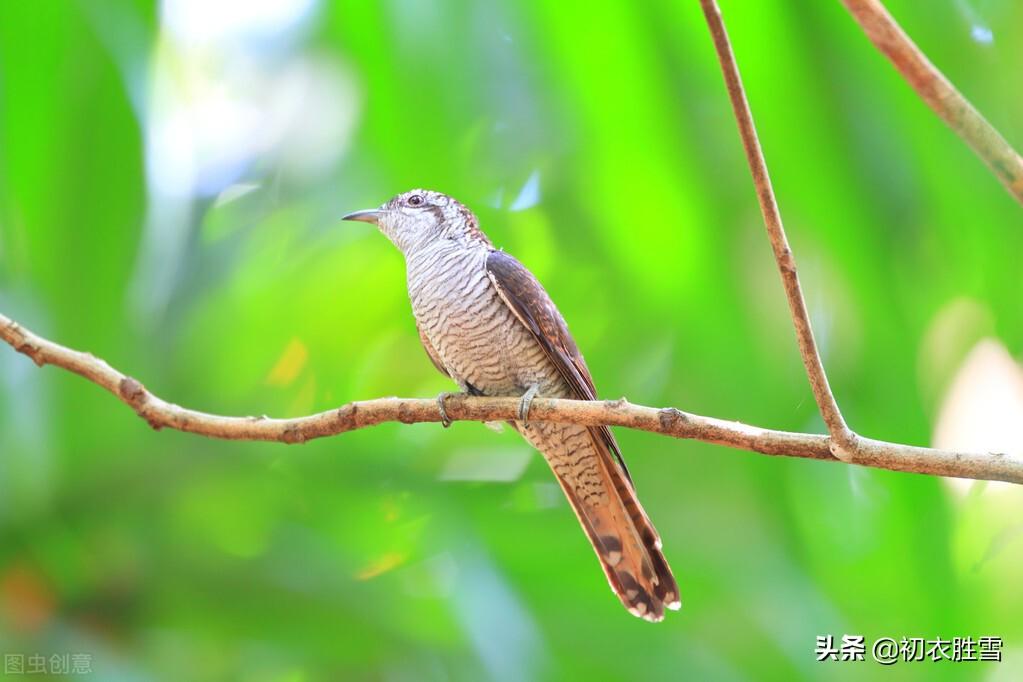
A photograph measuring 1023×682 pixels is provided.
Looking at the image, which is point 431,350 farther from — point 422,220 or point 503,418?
point 503,418

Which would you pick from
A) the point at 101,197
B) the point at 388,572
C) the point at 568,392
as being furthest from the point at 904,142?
the point at 101,197

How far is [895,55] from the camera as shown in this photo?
54.6 inches

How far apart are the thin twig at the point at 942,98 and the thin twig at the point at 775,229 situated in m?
0.25

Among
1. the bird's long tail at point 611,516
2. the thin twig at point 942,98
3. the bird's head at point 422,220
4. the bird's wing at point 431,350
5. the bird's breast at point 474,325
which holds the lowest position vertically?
the thin twig at point 942,98

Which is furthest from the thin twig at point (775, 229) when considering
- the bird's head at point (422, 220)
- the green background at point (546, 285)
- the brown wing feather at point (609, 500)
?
the green background at point (546, 285)

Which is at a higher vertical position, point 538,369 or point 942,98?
point 538,369

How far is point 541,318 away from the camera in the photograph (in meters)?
3.18

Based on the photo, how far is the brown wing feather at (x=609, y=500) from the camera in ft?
9.93

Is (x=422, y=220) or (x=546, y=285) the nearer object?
(x=422, y=220)

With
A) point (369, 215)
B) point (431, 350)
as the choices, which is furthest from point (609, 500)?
point (369, 215)

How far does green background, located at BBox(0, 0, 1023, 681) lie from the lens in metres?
4.42

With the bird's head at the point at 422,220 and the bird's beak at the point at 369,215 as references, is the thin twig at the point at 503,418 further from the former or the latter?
the bird's beak at the point at 369,215

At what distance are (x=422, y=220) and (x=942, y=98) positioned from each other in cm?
237

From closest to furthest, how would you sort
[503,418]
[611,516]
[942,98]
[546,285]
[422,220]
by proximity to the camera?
[942,98] < [503,418] < [611,516] < [422,220] < [546,285]
